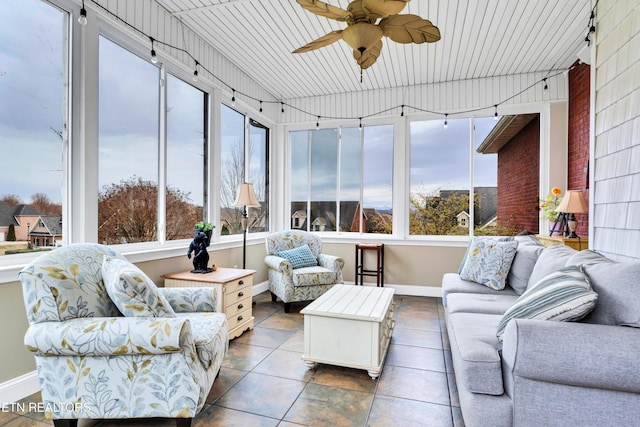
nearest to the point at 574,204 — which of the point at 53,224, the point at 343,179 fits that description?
the point at 343,179

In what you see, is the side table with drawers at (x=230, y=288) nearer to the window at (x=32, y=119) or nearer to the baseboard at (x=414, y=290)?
the window at (x=32, y=119)

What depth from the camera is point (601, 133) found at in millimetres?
2395

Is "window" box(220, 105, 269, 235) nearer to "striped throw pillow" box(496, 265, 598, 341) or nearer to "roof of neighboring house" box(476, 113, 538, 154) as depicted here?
"roof of neighboring house" box(476, 113, 538, 154)

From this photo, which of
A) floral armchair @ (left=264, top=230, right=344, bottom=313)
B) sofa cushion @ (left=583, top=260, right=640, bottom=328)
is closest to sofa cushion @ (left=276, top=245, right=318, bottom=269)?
floral armchair @ (left=264, top=230, right=344, bottom=313)

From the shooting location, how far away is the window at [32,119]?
2102 mm

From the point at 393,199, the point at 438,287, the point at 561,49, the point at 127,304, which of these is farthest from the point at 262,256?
the point at 561,49

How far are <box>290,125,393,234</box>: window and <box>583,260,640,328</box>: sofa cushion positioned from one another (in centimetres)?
347

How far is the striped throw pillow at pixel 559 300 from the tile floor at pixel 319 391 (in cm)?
72

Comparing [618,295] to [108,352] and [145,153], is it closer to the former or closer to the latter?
[108,352]

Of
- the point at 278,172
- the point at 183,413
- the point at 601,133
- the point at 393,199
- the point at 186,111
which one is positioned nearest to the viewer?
→ the point at 183,413

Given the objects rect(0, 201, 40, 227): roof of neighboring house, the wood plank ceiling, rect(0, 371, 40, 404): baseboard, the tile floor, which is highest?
the wood plank ceiling

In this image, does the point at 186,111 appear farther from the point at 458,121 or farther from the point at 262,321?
the point at 458,121

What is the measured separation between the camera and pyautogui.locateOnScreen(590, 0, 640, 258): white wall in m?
1.98

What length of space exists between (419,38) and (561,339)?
6.12 feet
